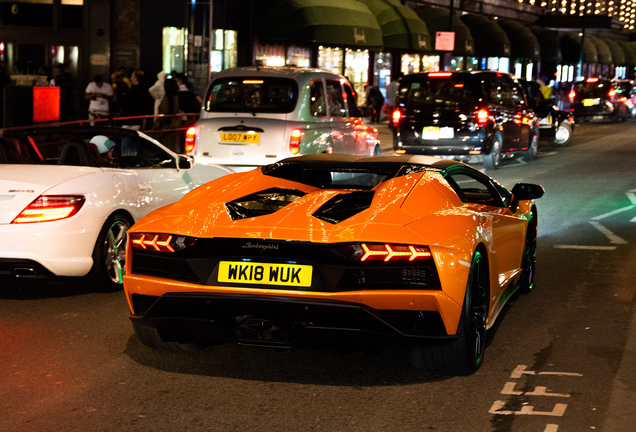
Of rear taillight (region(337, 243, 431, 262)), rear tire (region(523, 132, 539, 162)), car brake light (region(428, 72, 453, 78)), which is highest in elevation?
car brake light (region(428, 72, 453, 78))

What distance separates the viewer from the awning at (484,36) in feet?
158

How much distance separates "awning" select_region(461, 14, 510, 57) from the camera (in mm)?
48125

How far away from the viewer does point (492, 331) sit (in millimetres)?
6652

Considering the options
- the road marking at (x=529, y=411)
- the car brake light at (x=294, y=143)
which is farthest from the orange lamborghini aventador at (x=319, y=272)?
the car brake light at (x=294, y=143)

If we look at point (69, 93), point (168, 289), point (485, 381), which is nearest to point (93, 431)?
point (168, 289)

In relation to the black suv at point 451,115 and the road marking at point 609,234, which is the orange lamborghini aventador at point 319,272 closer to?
the road marking at point 609,234

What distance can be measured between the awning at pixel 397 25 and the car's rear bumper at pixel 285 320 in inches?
1249

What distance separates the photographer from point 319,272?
505 centimetres

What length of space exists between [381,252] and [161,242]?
3.96 feet

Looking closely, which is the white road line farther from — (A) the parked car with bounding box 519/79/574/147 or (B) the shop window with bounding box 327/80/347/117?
(A) the parked car with bounding box 519/79/574/147

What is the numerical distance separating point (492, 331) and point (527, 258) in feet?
4.08

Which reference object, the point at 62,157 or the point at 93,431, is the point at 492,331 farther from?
the point at 62,157

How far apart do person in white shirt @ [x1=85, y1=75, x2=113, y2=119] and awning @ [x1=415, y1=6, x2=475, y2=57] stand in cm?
2129

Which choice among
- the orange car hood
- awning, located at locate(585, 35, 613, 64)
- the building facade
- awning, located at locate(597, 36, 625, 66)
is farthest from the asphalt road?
awning, located at locate(597, 36, 625, 66)
